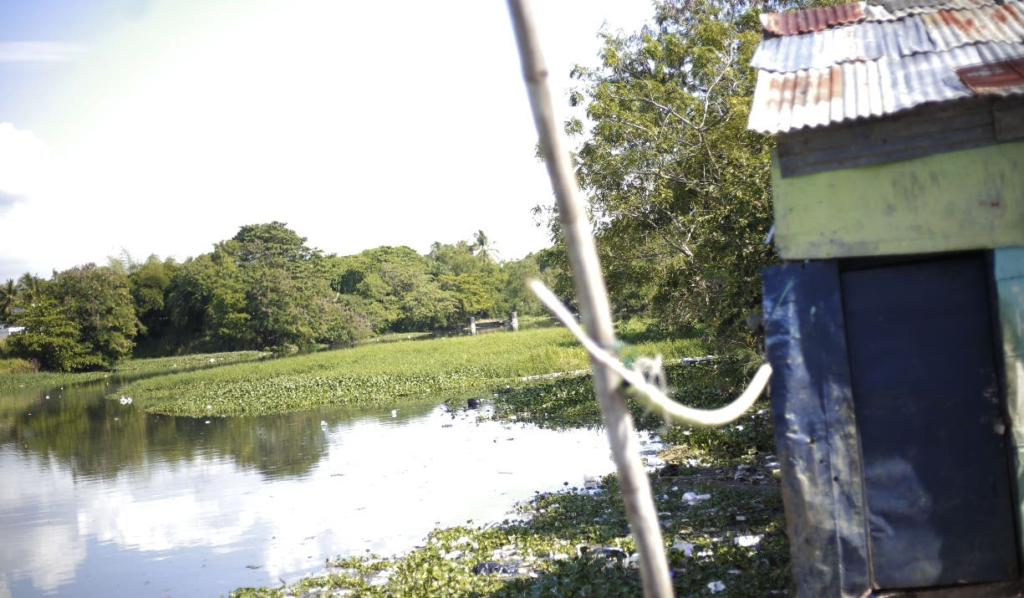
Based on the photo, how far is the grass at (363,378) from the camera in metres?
21.9

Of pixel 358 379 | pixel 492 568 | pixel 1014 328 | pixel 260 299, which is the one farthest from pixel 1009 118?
pixel 260 299

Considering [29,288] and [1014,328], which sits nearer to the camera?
[1014,328]

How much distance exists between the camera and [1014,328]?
4148mm

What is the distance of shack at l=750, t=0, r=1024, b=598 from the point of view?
13.8 ft

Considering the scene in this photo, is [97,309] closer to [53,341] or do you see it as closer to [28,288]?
[53,341]

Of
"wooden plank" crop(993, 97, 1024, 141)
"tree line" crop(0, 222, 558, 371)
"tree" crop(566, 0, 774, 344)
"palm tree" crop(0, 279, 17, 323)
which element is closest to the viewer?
"wooden plank" crop(993, 97, 1024, 141)

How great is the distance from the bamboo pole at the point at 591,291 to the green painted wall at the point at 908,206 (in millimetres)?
2839

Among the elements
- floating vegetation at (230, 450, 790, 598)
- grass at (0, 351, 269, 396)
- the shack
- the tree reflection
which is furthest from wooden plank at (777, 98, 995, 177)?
grass at (0, 351, 269, 396)

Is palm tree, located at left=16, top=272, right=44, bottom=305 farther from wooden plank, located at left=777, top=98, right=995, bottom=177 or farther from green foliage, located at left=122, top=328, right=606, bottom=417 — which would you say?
wooden plank, located at left=777, top=98, right=995, bottom=177

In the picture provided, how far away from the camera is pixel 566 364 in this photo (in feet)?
76.3

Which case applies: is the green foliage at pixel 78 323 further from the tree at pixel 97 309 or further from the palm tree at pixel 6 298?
the palm tree at pixel 6 298

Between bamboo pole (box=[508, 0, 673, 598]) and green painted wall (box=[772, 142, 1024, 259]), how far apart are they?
2.84 meters

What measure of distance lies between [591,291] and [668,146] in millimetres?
12881

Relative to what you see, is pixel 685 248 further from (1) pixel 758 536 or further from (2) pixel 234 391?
(2) pixel 234 391
